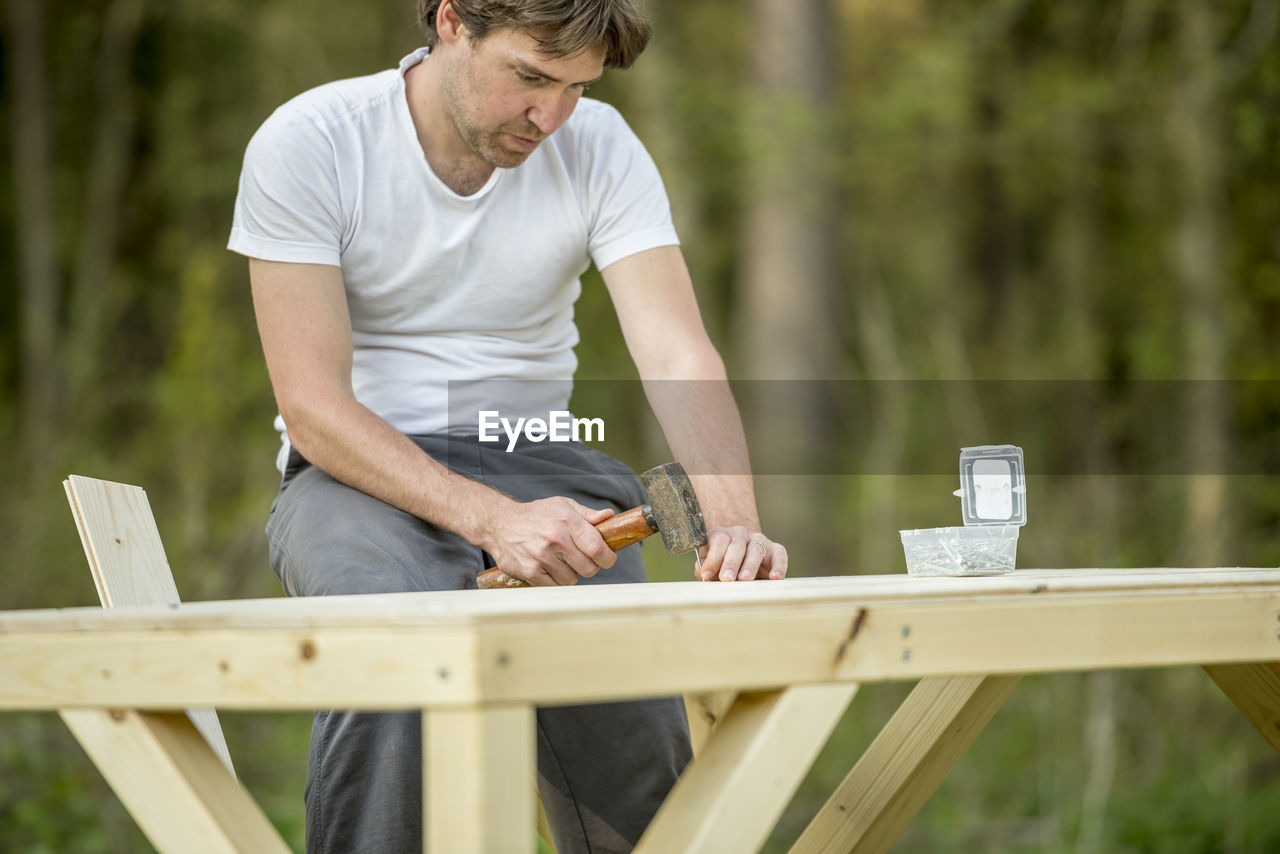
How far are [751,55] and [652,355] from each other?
528 centimetres

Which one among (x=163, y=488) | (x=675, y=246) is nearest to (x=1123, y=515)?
(x=675, y=246)

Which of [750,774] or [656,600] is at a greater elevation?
[656,600]

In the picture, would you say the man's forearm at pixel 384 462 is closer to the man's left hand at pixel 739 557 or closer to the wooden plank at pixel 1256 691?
the man's left hand at pixel 739 557

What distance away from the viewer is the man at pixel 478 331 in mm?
2020

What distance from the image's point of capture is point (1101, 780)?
13.2 feet

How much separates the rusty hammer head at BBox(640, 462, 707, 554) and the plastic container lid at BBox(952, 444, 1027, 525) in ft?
1.35

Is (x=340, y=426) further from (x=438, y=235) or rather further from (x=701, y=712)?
(x=701, y=712)

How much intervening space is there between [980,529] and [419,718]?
0.81 meters

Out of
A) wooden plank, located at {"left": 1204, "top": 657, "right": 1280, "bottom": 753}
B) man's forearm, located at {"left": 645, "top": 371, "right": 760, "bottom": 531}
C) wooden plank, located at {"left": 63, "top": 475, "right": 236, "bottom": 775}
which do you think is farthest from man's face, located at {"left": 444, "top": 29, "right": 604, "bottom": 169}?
wooden plank, located at {"left": 1204, "top": 657, "right": 1280, "bottom": 753}

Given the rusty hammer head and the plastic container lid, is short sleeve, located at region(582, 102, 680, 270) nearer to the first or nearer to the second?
the rusty hammer head

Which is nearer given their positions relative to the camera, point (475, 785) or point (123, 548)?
point (475, 785)

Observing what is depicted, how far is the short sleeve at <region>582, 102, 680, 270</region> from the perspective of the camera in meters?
2.43

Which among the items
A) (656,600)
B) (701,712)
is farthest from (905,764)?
(656,600)

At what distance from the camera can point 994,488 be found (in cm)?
195
